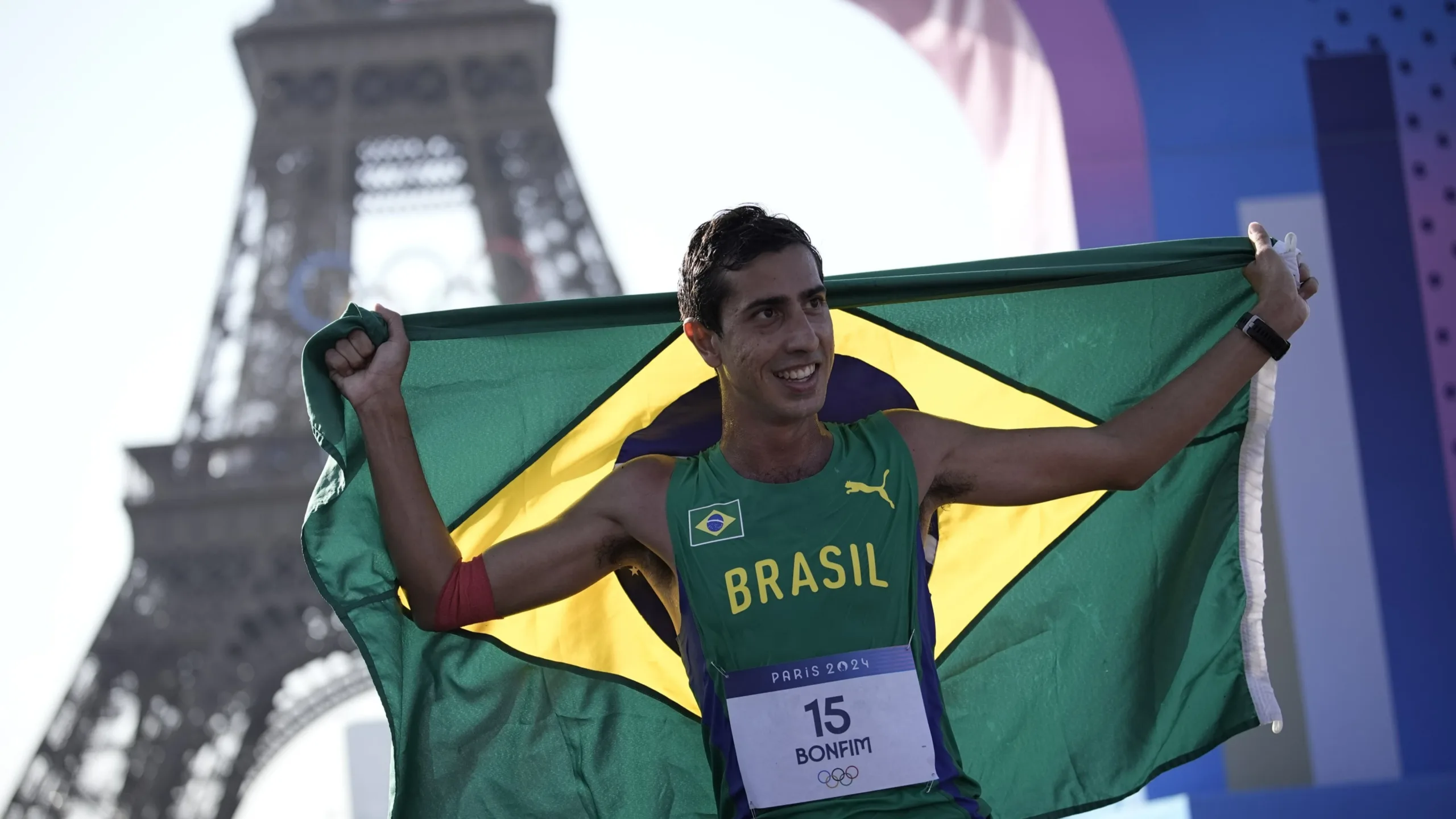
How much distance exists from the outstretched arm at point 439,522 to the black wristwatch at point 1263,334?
3.52 ft

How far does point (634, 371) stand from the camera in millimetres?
2816

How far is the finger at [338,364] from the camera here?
2.30 metres

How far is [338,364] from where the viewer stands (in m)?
2.30

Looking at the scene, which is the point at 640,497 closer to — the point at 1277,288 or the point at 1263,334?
the point at 1263,334

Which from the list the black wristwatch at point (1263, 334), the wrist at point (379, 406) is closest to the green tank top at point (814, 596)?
the wrist at point (379, 406)

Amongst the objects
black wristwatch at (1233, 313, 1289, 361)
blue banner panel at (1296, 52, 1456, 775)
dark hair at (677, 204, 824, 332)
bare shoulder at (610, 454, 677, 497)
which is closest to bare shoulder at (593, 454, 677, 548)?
bare shoulder at (610, 454, 677, 497)

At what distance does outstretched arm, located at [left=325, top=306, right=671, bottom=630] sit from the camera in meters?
2.24

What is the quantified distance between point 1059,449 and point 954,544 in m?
0.58

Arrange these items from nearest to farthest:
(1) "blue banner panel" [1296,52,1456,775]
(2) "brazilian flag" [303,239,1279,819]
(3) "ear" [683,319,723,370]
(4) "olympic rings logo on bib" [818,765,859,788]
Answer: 1. (4) "olympic rings logo on bib" [818,765,859,788]
2. (3) "ear" [683,319,723,370]
3. (2) "brazilian flag" [303,239,1279,819]
4. (1) "blue banner panel" [1296,52,1456,775]

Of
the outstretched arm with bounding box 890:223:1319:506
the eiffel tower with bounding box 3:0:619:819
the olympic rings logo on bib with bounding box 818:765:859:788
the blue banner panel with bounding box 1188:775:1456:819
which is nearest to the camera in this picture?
the olympic rings logo on bib with bounding box 818:765:859:788

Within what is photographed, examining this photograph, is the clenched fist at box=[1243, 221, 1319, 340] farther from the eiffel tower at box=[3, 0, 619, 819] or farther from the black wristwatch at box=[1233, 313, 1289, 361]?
the eiffel tower at box=[3, 0, 619, 819]

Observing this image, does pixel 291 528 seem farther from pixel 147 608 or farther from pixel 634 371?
pixel 634 371

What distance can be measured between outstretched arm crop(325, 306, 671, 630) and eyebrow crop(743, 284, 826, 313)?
36 centimetres

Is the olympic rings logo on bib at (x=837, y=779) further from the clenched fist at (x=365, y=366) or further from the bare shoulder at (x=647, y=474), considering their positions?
the clenched fist at (x=365, y=366)
